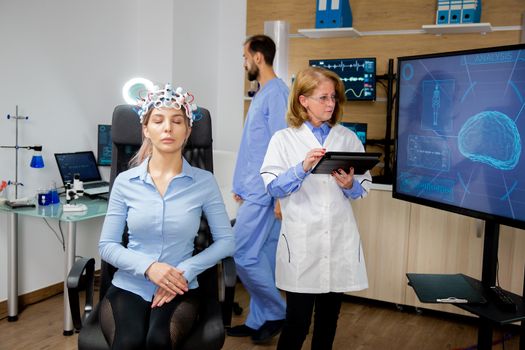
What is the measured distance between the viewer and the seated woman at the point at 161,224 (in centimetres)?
181

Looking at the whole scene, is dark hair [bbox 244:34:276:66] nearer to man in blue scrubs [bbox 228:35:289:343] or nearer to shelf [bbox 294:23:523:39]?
man in blue scrubs [bbox 228:35:289:343]

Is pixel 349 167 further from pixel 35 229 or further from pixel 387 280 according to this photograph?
pixel 35 229

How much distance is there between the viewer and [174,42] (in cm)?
382

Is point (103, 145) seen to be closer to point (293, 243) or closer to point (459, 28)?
point (293, 243)

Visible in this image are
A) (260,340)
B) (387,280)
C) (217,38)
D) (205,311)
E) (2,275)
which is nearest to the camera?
(205,311)

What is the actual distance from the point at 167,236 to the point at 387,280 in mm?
1931

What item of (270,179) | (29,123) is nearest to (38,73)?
(29,123)

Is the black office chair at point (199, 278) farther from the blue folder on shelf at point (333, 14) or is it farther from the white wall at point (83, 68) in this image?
the blue folder on shelf at point (333, 14)

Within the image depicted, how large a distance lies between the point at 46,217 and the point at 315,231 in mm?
1529

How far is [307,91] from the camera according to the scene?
2145mm

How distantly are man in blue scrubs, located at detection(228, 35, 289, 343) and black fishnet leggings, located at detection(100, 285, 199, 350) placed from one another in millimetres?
971

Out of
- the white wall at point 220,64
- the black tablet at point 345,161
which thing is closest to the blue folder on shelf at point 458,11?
the white wall at point 220,64

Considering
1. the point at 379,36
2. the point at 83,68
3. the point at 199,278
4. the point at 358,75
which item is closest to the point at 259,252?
the point at 199,278

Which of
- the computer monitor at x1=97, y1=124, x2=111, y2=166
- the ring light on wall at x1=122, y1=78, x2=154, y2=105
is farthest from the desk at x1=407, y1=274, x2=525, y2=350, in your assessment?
the computer monitor at x1=97, y1=124, x2=111, y2=166
